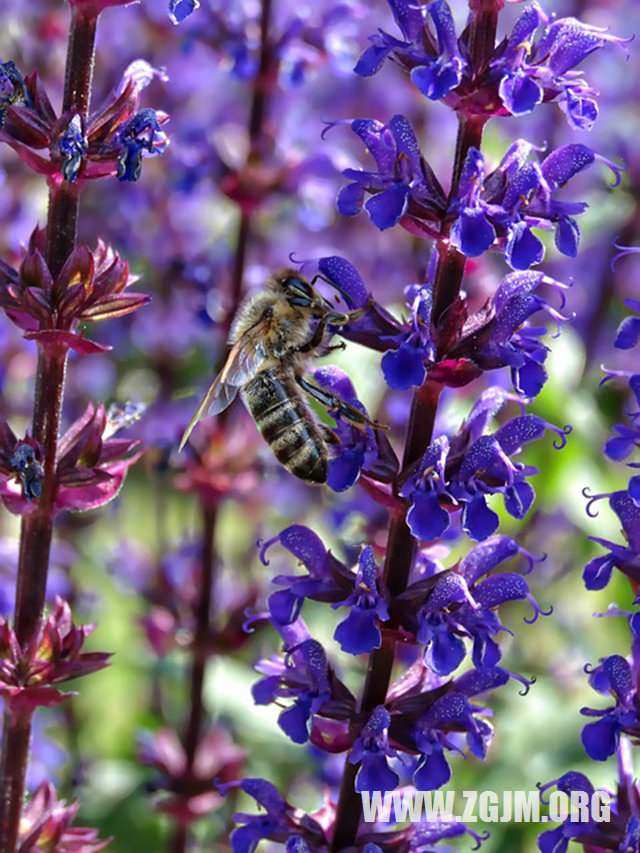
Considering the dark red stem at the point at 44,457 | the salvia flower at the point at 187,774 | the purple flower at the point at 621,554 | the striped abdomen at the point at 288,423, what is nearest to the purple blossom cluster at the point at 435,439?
the purple flower at the point at 621,554

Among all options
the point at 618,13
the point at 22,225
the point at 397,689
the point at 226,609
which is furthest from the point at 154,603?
the point at 618,13

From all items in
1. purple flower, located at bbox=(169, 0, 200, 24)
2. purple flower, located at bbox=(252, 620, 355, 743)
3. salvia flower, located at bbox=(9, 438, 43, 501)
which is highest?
purple flower, located at bbox=(169, 0, 200, 24)

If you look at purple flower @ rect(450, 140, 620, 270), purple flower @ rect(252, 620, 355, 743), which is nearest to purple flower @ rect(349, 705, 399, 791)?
purple flower @ rect(252, 620, 355, 743)

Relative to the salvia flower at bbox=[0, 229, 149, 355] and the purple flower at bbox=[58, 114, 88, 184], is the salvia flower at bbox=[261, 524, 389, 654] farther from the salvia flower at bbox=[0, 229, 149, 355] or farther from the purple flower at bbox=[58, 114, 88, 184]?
the purple flower at bbox=[58, 114, 88, 184]

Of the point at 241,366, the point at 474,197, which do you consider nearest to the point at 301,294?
the point at 241,366

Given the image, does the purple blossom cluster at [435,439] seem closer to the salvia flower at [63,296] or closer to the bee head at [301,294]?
the salvia flower at [63,296]

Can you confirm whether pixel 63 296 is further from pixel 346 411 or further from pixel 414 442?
pixel 414 442
